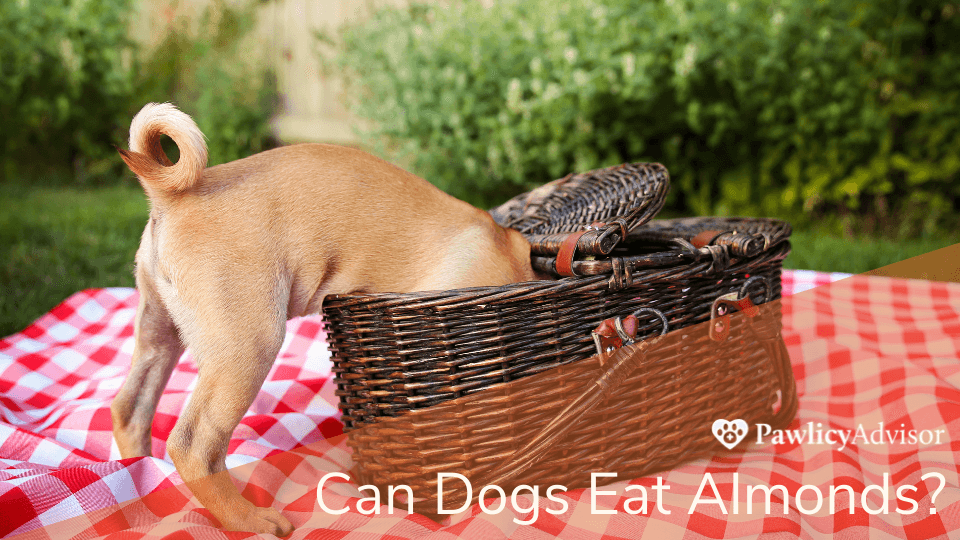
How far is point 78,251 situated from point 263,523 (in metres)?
2.24

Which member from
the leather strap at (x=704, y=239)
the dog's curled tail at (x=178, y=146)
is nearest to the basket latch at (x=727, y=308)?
the leather strap at (x=704, y=239)

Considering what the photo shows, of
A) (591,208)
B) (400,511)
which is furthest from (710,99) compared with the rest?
(400,511)

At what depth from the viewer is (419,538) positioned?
3.80 feet

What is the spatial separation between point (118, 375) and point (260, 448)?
657mm

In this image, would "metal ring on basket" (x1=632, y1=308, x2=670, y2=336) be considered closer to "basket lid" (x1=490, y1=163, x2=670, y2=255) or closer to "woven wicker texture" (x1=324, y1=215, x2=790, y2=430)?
"woven wicker texture" (x1=324, y1=215, x2=790, y2=430)

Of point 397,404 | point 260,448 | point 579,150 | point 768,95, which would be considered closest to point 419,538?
point 397,404

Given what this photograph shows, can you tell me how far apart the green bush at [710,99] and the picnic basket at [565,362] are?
6.30 feet

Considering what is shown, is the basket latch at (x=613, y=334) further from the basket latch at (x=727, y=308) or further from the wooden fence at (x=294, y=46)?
the wooden fence at (x=294, y=46)

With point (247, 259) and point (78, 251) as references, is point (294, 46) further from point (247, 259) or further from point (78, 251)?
point (247, 259)

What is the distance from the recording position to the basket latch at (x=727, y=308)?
4.58 ft

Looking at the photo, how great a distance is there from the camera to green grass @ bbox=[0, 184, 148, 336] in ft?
8.15

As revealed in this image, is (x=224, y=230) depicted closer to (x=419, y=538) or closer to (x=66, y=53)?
(x=419, y=538)

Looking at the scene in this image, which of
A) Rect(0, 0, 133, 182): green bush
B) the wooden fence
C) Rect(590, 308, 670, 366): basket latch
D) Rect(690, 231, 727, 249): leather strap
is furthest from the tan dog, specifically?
the wooden fence

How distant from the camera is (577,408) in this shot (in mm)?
1215
